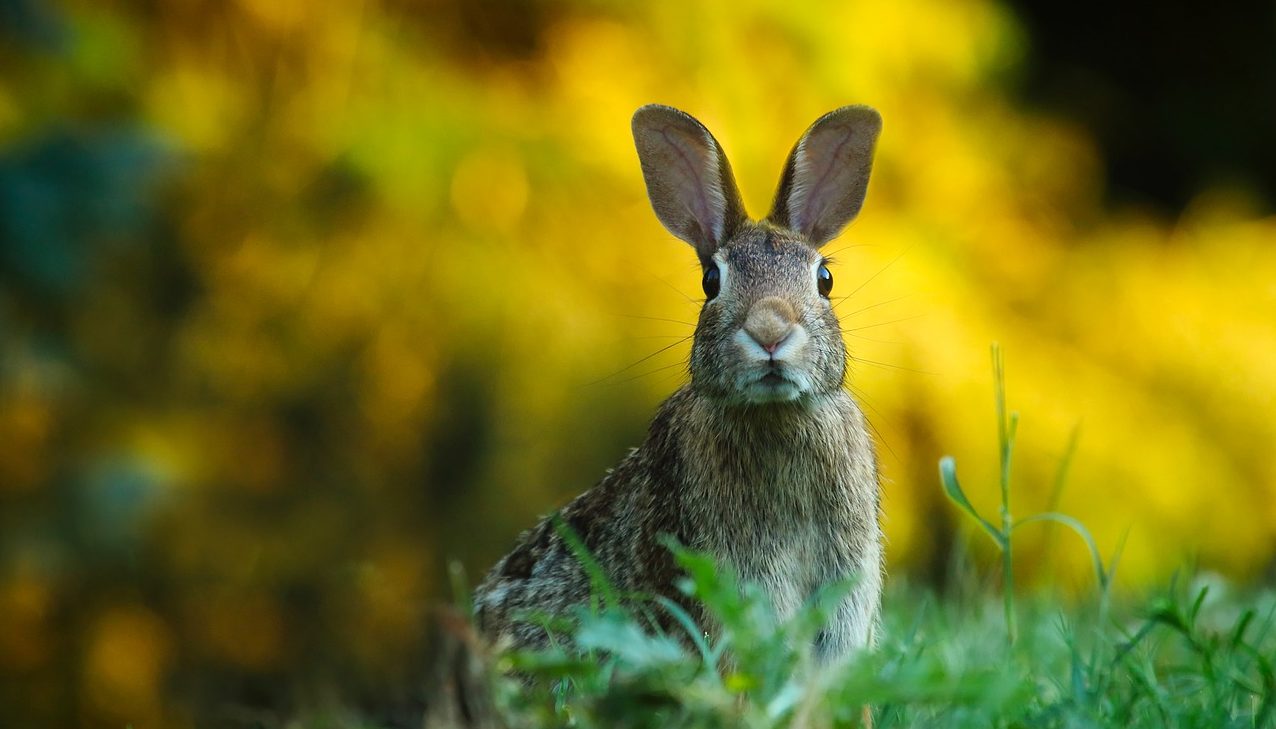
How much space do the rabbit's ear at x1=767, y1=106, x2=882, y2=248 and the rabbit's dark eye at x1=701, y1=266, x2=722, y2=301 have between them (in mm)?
237

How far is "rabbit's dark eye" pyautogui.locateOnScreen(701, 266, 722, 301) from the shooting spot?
9.45 ft

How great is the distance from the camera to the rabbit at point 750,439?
2.62 meters

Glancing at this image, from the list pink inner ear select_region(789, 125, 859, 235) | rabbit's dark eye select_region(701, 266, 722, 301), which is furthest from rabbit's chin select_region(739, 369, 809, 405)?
pink inner ear select_region(789, 125, 859, 235)

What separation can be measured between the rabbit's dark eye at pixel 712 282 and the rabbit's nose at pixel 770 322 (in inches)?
7.5

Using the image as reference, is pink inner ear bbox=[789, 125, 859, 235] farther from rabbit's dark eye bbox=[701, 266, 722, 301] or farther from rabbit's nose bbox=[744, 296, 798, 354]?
rabbit's nose bbox=[744, 296, 798, 354]

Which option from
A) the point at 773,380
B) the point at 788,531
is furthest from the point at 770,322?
the point at 788,531

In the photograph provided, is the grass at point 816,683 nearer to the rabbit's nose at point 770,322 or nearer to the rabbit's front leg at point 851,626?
the rabbit's front leg at point 851,626

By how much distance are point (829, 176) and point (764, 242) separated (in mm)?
267

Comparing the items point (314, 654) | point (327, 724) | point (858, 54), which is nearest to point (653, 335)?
point (858, 54)

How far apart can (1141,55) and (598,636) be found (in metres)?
7.49

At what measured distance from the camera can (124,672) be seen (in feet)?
21.8

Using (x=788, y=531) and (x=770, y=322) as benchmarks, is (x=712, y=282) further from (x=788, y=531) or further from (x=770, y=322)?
(x=788, y=531)

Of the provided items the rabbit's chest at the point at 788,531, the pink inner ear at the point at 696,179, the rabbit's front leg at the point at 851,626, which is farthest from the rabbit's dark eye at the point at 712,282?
the rabbit's front leg at the point at 851,626

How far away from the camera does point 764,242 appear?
2.90 metres
